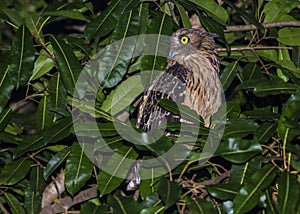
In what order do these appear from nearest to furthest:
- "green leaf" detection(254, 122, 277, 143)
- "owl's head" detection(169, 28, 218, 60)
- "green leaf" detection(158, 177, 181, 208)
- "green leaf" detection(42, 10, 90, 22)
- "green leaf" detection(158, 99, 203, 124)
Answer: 1. "green leaf" detection(158, 177, 181, 208)
2. "green leaf" detection(254, 122, 277, 143)
3. "green leaf" detection(158, 99, 203, 124)
4. "green leaf" detection(42, 10, 90, 22)
5. "owl's head" detection(169, 28, 218, 60)

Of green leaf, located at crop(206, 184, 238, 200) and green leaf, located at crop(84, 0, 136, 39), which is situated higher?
green leaf, located at crop(84, 0, 136, 39)

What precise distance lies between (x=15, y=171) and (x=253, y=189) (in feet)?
4.07

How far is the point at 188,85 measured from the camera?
4031 mm

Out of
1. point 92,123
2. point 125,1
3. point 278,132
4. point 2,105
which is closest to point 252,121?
point 278,132

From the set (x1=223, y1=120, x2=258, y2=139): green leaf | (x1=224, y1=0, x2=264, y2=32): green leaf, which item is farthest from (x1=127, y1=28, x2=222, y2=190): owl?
(x1=223, y1=120, x2=258, y2=139): green leaf

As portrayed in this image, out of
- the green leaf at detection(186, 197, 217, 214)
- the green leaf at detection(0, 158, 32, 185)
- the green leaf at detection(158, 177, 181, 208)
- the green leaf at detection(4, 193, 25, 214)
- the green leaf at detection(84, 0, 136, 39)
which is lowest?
the green leaf at detection(4, 193, 25, 214)

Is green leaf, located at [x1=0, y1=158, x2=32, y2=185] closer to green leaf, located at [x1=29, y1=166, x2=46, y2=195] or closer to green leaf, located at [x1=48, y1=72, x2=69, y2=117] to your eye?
green leaf, located at [x1=29, y1=166, x2=46, y2=195]

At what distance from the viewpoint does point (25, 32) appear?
3.23 m

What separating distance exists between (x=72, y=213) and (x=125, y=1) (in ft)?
3.44

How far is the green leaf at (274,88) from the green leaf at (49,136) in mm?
795

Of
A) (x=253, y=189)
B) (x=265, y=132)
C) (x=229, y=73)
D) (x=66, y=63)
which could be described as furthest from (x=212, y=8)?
(x=253, y=189)

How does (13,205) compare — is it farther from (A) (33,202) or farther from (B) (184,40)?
(B) (184,40)

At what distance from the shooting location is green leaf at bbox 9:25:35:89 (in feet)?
10.4

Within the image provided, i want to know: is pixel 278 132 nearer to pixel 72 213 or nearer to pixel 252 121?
pixel 252 121
